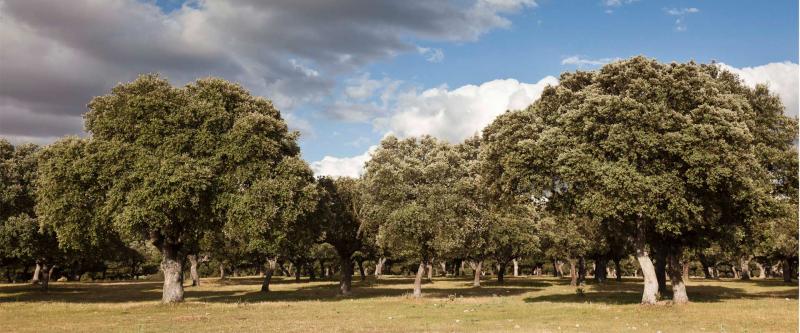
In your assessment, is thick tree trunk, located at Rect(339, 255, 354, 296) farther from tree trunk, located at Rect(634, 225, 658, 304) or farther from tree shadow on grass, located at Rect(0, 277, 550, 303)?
tree trunk, located at Rect(634, 225, 658, 304)

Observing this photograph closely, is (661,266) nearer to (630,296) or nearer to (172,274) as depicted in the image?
(630,296)

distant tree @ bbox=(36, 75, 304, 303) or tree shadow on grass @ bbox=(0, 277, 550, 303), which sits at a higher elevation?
distant tree @ bbox=(36, 75, 304, 303)

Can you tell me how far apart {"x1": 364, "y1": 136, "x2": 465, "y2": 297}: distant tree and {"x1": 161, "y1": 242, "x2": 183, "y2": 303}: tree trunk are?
17188 mm

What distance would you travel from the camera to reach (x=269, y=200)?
144 ft

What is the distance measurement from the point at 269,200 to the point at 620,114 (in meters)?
26.0

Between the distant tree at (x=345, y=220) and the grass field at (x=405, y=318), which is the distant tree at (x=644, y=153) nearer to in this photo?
the grass field at (x=405, y=318)

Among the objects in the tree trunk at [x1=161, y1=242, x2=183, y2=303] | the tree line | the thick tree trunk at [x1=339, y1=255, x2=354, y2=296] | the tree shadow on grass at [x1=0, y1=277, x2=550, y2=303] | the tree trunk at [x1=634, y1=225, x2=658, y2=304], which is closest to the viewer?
the tree line

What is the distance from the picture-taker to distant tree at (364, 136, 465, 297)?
50.6 meters

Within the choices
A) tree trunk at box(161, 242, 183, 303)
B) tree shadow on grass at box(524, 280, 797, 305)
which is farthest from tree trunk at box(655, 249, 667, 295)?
tree trunk at box(161, 242, 183, 303)

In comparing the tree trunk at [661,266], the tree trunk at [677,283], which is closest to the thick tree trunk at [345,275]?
the tree trunk at [661,266]

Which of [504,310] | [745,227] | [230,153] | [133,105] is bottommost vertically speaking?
[504,310]

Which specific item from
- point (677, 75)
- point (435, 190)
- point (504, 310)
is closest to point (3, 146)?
point (435, 190)

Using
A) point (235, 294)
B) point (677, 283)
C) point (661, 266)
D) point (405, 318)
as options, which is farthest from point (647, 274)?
point (235, 294)

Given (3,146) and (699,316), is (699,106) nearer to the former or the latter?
(699,316)
